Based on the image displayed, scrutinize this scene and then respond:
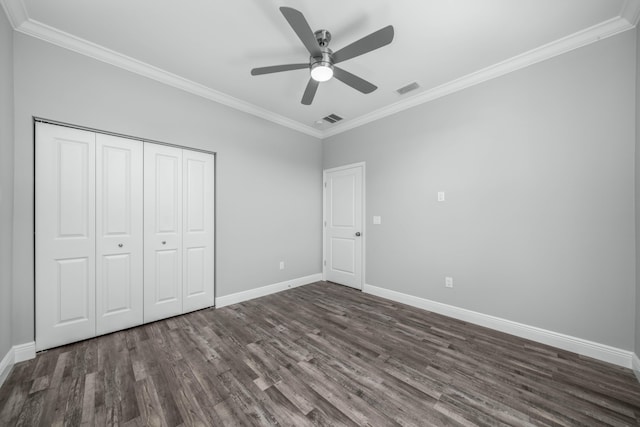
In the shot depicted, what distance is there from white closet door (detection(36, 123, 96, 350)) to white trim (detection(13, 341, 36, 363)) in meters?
0.06

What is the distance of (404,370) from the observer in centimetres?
193

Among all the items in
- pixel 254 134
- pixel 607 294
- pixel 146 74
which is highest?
pixel 146 74

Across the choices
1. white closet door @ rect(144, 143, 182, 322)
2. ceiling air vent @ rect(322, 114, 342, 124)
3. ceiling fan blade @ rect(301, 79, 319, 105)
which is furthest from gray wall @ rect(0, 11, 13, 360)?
ceiling air vent @ rect(322, 114, 342, 124)

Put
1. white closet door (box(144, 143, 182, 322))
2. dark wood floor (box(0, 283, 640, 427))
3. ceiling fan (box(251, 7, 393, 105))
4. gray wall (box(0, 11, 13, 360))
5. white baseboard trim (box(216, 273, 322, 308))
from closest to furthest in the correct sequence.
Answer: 1. dark wood floor (box(0, 283, 640, 427))
2. ceiling fan (box(251, 7, 393, 105))
3. gray wall (box(0, 11, 13, 360))
4. white closet door (box(144, 143, 182, 322))
5. white baseboard trim (box(216, 273, 322, 308))

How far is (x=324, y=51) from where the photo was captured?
2104mm

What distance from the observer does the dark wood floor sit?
149 centimetres

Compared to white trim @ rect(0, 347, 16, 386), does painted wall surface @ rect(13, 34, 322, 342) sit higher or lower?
higher

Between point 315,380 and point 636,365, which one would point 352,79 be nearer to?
point 315,380

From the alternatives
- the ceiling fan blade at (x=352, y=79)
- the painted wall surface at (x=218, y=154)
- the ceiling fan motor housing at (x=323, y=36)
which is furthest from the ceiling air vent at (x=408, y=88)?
the painted wall surface at (x=218, y=154)

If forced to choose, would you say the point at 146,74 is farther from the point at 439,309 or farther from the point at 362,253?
the point at 439,309

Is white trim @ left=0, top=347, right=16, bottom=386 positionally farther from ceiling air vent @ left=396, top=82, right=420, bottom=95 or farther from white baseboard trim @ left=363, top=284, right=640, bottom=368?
ceiling air vent @ left=396, top=82, right=420, bottom=95

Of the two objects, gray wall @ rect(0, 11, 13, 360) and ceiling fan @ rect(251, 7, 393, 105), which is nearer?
ceiling fan @ rect(251, 7, 393, 105)

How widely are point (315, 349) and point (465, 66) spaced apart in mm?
3388

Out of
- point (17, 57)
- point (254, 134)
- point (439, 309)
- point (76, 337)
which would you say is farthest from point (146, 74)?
point (439, 309)
